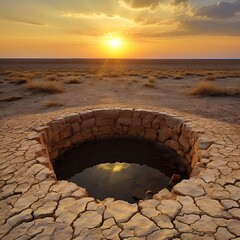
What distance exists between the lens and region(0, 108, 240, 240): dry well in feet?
7.29

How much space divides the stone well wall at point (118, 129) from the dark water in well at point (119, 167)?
0.19 metres

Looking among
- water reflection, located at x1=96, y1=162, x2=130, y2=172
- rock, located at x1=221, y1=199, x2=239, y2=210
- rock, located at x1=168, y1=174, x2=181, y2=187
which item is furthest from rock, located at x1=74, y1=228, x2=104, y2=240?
water reflection, located at x1=96, y1=162, x2=130, y2=172

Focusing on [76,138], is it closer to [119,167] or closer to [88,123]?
[88,123]

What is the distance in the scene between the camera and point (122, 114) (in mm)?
6133

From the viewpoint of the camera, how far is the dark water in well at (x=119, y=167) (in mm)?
4133

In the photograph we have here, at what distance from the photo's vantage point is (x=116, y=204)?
2.67 meters

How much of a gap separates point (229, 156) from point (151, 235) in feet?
7.31

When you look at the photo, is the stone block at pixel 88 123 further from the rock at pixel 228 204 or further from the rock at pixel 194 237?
the rock at pixel 194 237

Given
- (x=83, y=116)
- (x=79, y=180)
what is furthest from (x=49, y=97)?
(x=79, y=180)

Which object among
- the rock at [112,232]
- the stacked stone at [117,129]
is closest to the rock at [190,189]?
the rock at [112,232]

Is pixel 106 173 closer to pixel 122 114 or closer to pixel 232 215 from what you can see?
pixel 122 114

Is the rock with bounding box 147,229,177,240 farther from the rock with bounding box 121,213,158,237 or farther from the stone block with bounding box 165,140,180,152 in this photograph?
the stone block with bounding box 165,140,180,152

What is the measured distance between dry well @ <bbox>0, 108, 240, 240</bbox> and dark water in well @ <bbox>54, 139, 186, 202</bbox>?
0.84 metres

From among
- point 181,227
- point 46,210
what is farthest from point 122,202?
point 46,210
